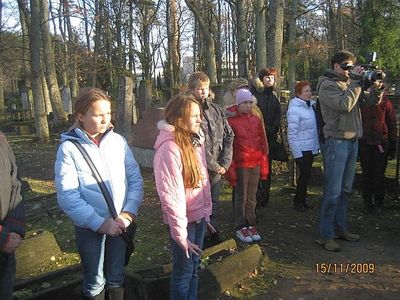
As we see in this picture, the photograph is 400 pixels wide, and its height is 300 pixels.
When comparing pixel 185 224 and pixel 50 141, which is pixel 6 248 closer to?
pixel 185 224

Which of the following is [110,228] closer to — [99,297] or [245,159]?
[99,297]

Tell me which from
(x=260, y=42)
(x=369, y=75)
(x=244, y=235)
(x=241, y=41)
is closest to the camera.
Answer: (x=369, y=75)

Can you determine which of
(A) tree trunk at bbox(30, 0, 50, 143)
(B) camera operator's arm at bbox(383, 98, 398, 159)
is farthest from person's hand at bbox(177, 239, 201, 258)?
(A) tree trunk at bbox(30, 0, 50, 143)

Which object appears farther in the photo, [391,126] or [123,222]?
[391,126]

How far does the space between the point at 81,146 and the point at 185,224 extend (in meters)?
0.86

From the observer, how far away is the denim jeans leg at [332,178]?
446cm

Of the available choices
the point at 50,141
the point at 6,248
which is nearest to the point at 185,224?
the point at 6,248

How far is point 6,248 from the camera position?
2.54 m

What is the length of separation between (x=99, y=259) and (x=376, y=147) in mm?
4269

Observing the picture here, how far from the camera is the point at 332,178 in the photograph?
4.52 meters

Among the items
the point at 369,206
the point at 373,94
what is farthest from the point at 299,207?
the point at 373,94

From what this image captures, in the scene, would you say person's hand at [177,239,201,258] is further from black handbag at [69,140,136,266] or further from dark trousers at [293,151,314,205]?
dark trousers at [293,151,314,205]
